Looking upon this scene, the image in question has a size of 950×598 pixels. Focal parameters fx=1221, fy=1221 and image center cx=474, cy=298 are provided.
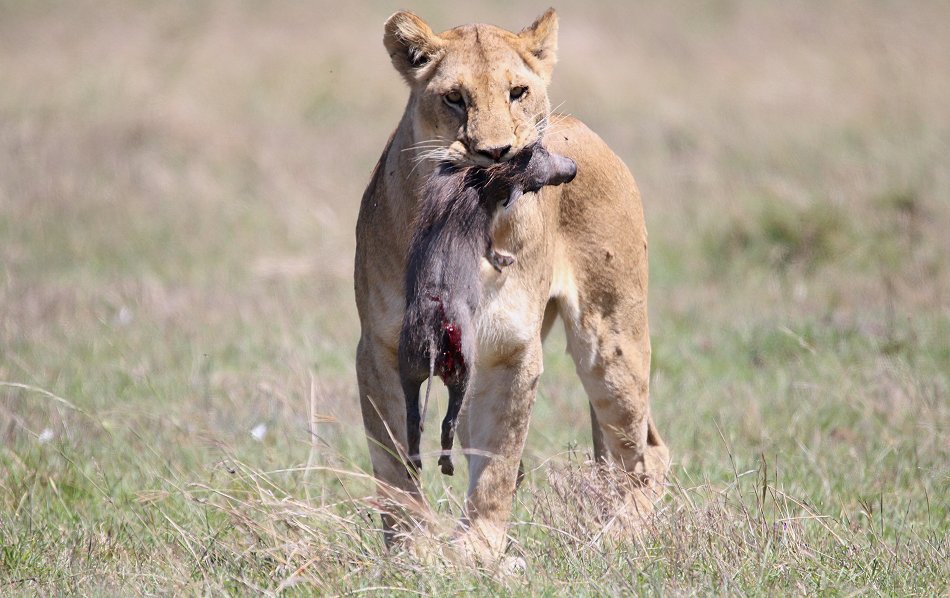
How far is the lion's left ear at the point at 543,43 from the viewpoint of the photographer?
13.7ft

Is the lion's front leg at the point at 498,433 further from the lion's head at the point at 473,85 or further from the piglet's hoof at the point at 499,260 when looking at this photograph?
the lion's head at the point at 473,85

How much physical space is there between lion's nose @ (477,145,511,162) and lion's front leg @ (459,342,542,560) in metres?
0.72

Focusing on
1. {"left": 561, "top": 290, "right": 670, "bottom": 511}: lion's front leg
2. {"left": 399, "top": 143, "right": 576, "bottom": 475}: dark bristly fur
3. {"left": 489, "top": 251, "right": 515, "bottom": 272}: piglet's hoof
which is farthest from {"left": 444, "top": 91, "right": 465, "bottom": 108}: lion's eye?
{"left": 561, "top": 290, "right": 670, "bottom": 511}: lion's front leg

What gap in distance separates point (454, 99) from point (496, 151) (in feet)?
1.02

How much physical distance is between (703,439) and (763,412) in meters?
0.43

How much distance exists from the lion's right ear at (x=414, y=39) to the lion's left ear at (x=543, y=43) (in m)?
0.33

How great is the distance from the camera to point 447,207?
11.7ft

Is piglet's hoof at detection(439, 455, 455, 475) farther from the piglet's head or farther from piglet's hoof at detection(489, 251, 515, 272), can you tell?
the piglet's head

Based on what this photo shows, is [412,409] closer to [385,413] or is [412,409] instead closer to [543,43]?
[385,413]

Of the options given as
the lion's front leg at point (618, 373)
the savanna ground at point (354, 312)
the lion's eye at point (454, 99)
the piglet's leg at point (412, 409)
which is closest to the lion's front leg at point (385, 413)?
the savanna ground at point (354, 312)

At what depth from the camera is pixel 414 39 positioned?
4.05 metres

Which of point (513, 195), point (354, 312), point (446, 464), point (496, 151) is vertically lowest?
point (354, 312)

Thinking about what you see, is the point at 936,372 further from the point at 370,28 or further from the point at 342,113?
the point at 370,28

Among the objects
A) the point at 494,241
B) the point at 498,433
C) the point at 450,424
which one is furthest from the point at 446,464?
the point at 494,241
